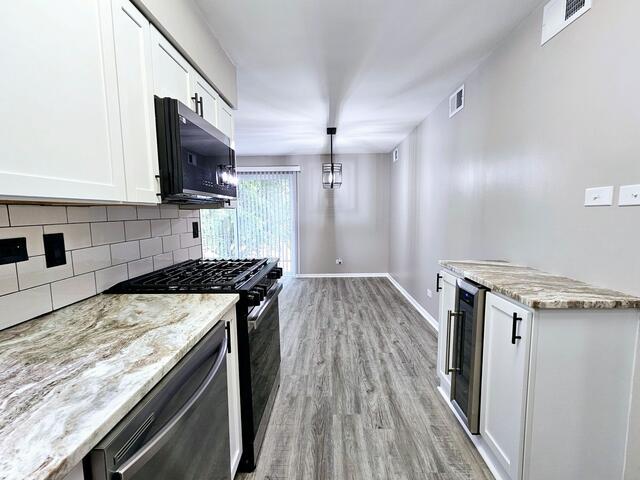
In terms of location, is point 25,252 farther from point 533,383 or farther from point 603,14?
point 603,14

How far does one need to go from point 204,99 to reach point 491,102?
6.98 feet

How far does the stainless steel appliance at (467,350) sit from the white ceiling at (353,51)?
1677 mm

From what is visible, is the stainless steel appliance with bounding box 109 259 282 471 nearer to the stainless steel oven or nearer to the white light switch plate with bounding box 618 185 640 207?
the stainless steel oven

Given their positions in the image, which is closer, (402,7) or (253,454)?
(253,454)

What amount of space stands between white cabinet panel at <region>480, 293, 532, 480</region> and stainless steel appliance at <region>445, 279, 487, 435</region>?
4 centimetres

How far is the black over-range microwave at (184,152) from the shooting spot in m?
1.39

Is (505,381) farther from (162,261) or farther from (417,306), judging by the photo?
(417,306)

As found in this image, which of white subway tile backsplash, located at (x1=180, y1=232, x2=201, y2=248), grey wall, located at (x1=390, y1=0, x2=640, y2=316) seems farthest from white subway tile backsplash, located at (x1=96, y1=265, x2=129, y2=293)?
grey wall, located at (x1=390, y1=0, x2=640, y2=316)

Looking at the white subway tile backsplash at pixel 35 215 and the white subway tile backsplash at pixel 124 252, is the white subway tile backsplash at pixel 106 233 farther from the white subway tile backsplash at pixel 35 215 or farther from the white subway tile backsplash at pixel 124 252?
the white subway tile backsplash at pixel 35 215

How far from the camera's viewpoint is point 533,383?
124 cm

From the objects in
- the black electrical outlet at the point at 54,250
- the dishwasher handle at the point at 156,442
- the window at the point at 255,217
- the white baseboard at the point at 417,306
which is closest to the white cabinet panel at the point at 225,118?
the black electrical outlet at the point at 54,250

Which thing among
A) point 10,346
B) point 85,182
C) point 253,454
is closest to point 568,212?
point 253,454

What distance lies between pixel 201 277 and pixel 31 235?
2.36 feet

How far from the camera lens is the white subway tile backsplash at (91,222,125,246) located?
1.43m
